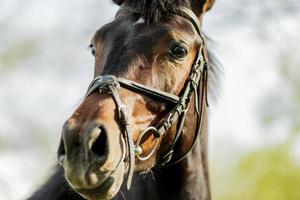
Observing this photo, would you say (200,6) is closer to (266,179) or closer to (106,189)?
(106,189)

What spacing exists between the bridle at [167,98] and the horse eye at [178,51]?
0.21 m

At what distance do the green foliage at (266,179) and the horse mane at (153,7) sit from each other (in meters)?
11.3

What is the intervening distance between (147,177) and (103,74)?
3.50ft

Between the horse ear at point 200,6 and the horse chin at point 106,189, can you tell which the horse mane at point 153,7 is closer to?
the horse ear at point 200,6

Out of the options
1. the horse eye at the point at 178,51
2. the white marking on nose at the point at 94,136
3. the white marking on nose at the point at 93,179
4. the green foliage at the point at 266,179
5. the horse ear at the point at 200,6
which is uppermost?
the horse ear at the point at 200,6

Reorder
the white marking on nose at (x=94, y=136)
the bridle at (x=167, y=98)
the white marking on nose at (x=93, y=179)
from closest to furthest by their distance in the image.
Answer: the white marking on nose at (x=94, y=136), the white marking on nose at (x=93, y=179), the bridle at (x=167, y=98)

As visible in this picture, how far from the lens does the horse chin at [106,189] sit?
409cm

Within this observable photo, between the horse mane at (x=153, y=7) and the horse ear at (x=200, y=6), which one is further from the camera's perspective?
the horse ear at (x=200, y=6)

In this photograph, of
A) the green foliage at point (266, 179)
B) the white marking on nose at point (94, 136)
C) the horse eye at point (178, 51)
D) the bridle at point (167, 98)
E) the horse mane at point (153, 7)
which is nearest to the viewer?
the white marking on nose at point (94, 136)

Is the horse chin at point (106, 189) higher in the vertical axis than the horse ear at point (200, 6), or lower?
lower

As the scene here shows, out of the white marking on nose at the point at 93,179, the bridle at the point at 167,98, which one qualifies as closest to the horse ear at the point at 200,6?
the bridle at the point at 167,98

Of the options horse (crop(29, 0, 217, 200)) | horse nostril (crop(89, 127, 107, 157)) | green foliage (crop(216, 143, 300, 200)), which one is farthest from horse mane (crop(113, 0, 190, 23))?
green foliage (crop(216, 143, 300, 200))

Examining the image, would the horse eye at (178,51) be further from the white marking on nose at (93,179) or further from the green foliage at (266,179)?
the green foliage at (266,179)

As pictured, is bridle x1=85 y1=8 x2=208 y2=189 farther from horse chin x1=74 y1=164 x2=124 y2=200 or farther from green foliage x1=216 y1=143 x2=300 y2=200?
green foliage x1=216 y1=143 x2=300 y2=200
